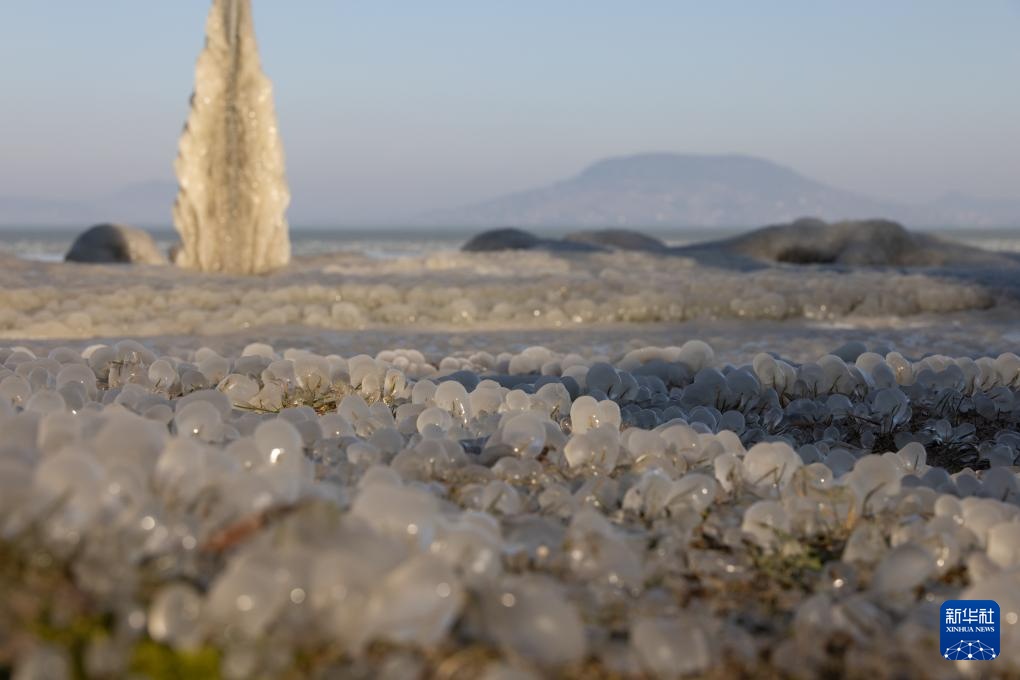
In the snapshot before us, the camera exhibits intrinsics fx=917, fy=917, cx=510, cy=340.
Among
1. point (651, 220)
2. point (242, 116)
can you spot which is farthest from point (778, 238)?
point (651, 220)

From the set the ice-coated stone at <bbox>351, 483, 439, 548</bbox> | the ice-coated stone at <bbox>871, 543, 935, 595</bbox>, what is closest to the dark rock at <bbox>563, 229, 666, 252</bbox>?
the ice-coated stone at <bbox>871, 543, 935, 595</bbox>

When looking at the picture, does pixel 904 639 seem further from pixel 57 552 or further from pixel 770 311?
pixel 770 311

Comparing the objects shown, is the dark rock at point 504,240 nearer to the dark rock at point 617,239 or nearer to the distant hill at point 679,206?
the dark rock at point 617,239

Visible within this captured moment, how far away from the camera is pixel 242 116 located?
6.14m

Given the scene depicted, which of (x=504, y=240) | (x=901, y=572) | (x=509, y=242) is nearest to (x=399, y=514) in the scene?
(x=901, y=572)

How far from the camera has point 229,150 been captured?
20.2 feet

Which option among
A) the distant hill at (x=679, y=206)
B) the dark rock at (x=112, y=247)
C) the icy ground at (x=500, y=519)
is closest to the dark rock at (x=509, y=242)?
the dark rock at (x=112, y=247)

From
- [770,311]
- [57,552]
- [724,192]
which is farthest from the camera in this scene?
[724,192]

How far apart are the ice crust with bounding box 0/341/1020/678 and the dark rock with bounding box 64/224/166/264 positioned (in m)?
9.46

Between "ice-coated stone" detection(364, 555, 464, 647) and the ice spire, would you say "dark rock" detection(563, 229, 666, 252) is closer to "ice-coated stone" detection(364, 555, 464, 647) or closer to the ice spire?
the ice spire

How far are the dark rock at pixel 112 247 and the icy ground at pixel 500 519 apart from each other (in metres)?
8.94

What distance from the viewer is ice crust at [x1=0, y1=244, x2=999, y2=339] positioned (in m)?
3.38

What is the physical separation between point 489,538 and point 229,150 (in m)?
5.89

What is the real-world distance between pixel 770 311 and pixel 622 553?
303cm
